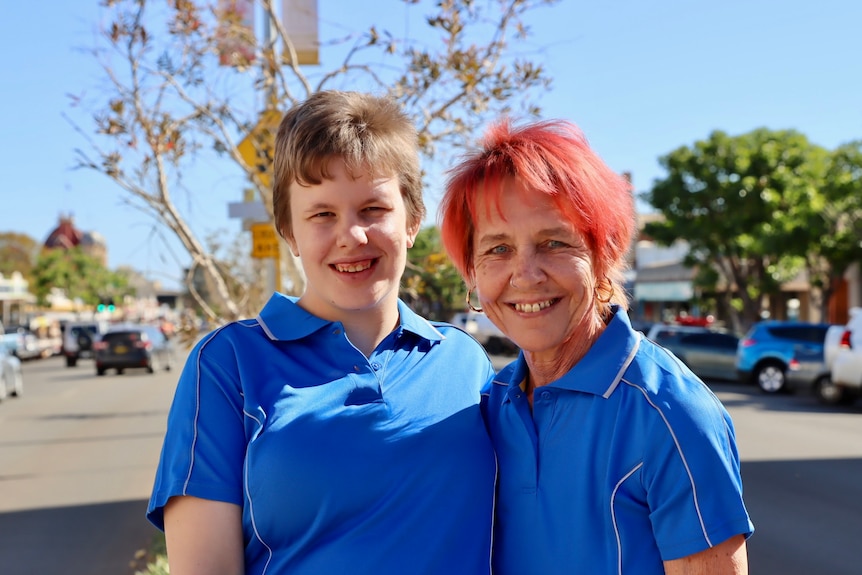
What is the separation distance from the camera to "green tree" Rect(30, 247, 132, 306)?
253ft

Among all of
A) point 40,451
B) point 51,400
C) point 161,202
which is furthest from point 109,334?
point 161,202

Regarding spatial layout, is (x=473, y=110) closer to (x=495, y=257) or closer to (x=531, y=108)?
(x=531, y=108)

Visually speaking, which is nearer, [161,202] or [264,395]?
[264,395]

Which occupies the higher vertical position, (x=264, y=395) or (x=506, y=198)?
(x=506, y=198)

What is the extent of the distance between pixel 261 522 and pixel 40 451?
12.1 meters

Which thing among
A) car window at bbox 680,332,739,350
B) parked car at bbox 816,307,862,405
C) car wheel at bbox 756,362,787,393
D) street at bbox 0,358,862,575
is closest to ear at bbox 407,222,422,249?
street at bbox 0,358,862,575

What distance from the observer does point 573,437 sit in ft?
7.05

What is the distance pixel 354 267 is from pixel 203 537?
773 millimetres

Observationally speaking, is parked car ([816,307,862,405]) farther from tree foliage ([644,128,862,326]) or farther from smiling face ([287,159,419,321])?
smiling face ([287,159,419,321])

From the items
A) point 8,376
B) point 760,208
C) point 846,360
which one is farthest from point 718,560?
point 760,208

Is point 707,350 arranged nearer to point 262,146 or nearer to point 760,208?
point 760,208

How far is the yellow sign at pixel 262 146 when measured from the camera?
6.90 m

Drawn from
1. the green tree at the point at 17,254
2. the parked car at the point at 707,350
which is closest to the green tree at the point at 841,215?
the parked car at the point at 707,350

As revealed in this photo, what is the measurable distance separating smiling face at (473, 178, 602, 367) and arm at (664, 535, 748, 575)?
595 millimetres
